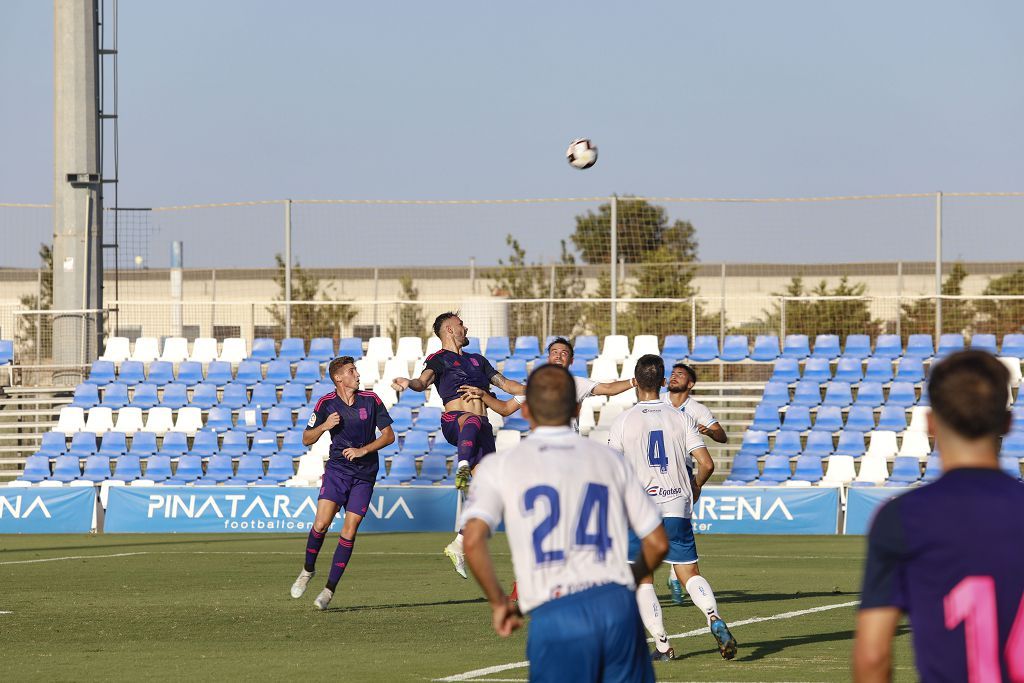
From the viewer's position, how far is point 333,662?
10.2 m

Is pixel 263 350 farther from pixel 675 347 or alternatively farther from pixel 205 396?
pixel 675 347

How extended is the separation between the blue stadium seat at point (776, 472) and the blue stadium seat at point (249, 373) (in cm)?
1066

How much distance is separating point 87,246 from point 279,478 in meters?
8.61

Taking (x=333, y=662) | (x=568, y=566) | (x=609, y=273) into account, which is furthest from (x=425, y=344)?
(x=568, y=566)

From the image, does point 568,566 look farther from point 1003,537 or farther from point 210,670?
point 210,670

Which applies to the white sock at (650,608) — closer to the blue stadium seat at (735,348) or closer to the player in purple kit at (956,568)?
the player in purple kit at (956,568)

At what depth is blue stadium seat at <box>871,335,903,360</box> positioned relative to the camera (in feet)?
92.0

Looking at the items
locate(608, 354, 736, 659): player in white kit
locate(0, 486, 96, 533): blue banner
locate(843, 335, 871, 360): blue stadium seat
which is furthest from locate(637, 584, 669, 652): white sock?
locate(843, 335, 871, 360): blue stadium seat

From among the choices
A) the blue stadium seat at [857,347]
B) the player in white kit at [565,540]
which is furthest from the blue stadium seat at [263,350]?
the player in white kit at [565,540]

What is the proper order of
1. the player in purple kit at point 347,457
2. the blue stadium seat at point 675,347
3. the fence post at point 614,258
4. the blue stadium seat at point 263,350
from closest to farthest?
the player in purple kit at point 347,457, the blue stadium seat at point 675,347, the fence post at point 614,258, the blue stadium seat at point 263,350

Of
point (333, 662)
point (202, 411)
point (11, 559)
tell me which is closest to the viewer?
point (333, 662)

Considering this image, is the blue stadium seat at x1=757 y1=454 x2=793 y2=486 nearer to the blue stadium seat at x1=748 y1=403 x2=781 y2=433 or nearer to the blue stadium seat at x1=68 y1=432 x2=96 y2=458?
the blue stadium seat at x1=748 y1=403 x2=781 y2=433

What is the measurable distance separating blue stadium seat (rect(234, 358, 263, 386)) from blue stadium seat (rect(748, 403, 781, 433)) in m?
10.2

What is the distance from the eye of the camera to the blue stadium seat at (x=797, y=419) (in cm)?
2639
